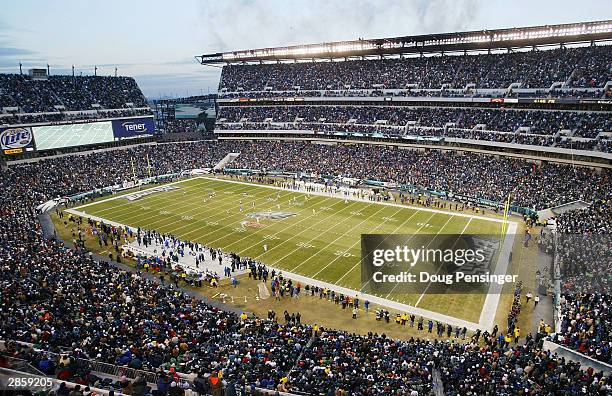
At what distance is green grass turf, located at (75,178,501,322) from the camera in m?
25.8

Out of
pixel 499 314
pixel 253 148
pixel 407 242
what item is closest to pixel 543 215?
pixel 407 242

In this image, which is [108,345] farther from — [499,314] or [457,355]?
[499,314]

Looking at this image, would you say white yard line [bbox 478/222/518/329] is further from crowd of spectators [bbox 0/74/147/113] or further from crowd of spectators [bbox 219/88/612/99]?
crowd of spectators [bbox 0/74/147/113]

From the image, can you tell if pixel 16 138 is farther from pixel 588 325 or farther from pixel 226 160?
pixel 588 325

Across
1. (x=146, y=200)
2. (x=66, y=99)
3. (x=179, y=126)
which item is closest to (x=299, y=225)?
(x=146, y=200)

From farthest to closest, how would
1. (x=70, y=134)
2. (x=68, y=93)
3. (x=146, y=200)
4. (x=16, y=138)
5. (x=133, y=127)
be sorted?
1. (x=133, y=127)
2. (x=68, y=93)
3. (x=70, y=134)
4. (x=16, y=138)
5. (x=146, y=200)

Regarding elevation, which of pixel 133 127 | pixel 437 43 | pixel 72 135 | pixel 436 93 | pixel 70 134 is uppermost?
pixel 437 43

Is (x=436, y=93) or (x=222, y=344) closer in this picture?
(x=222, y=344)

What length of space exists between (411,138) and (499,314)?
33.2m

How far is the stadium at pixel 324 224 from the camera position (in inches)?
531

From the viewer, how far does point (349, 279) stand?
25.1m

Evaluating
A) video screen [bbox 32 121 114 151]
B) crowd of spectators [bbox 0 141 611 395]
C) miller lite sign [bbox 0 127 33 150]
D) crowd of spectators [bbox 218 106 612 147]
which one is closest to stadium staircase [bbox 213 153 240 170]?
crowd of spectators [bbox 218 106 612 147]

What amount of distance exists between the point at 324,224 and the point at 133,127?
39587mm

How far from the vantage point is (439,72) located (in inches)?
2188
